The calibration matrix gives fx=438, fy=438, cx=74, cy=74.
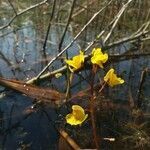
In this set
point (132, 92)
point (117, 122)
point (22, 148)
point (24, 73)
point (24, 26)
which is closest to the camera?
point (22, 148)

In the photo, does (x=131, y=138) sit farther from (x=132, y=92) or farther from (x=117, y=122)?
(x=132, y=92)

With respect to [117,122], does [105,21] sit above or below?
below

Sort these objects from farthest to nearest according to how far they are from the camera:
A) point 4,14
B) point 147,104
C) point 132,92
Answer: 1. point 4,14
2. point 132,92
3. point 147,104

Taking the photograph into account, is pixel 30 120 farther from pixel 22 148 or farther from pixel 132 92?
pixel 132 92

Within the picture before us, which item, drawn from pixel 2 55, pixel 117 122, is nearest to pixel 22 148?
pixel 117 122

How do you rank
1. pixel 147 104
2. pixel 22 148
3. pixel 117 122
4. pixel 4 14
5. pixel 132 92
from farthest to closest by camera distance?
pixel 4 14 → pixel 132 92 → pixel 147 104 → pixel 117 122 → pixel 22 148

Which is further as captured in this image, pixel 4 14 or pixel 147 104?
pixel 4 14

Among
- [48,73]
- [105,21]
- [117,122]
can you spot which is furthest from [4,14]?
[117,122]
